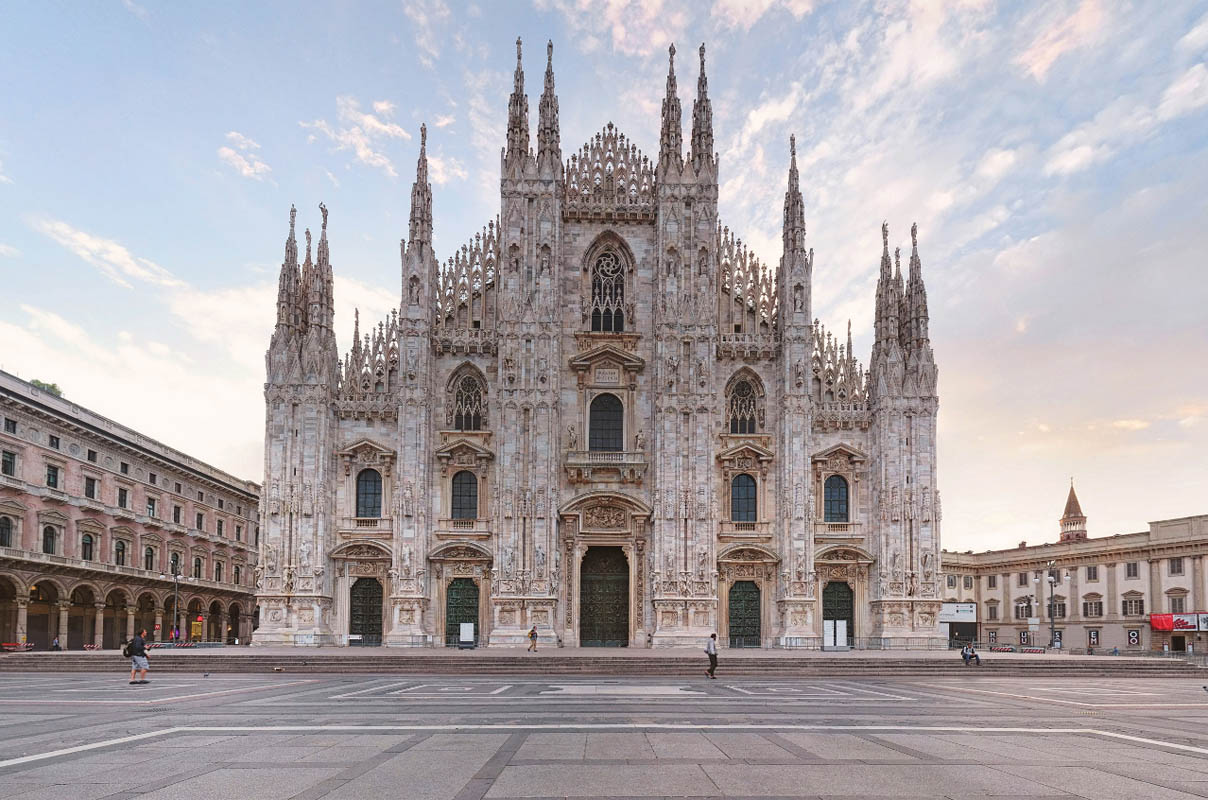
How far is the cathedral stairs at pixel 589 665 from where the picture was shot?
109 feet

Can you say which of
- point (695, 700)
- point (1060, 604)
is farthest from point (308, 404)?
point (1060, 604)

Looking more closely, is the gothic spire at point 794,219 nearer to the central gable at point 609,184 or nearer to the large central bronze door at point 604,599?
the central gable at point 609,184

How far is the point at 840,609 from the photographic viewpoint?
46.8 meters

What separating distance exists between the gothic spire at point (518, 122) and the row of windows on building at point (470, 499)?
48.5ft

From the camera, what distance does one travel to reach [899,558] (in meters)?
45.8

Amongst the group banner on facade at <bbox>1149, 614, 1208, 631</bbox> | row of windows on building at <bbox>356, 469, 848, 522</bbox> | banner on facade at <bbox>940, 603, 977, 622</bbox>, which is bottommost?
banner on facade at <bbox>1149, 614, 1208, 631</bbox>

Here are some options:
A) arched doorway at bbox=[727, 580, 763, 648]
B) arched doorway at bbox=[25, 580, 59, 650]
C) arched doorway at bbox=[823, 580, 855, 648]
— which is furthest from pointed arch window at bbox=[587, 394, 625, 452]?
arched doorway at bbox=[25, 580, 59, 650]

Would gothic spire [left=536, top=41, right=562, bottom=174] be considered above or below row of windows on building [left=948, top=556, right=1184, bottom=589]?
above

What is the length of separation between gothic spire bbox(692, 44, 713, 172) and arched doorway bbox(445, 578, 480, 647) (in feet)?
71.3

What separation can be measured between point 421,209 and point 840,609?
26.2 m

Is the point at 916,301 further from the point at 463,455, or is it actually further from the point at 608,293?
the point at 463,455

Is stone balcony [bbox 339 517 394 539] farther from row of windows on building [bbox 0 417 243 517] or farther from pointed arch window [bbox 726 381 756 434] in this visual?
row of windows on building [bbox 0 417 243 517]

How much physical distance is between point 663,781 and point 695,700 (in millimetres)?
11248

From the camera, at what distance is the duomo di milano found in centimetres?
4500
